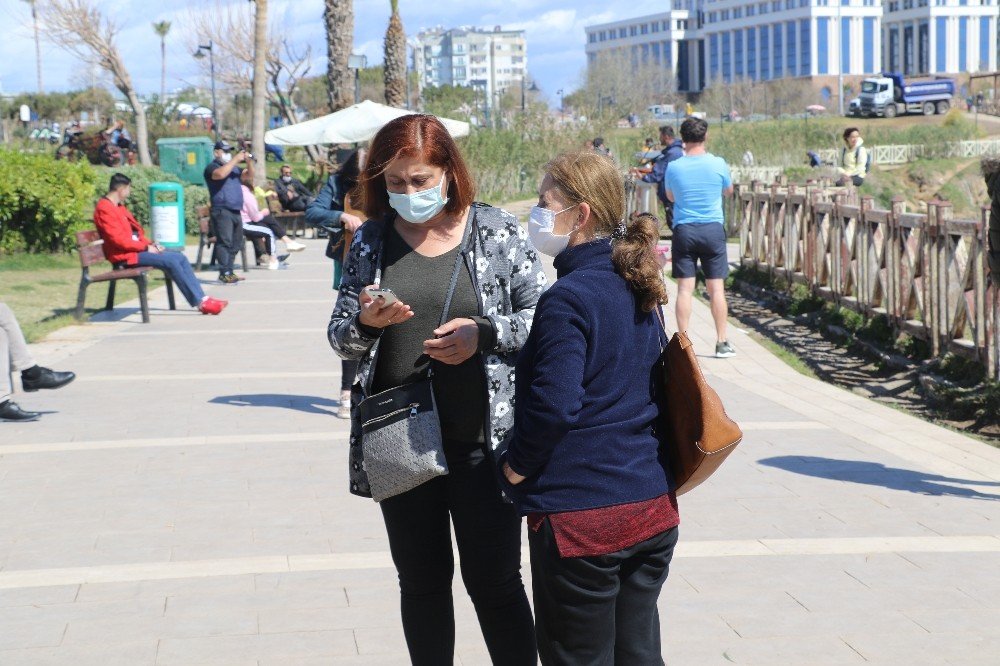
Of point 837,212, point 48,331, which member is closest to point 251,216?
Result: point 48,331

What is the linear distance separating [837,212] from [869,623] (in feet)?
27.7

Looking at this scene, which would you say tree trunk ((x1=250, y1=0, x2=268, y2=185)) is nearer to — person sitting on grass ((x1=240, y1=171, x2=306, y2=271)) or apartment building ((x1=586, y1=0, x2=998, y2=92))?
person sitting on grass ((x1=240, y1=171, x2=306, y2=271))

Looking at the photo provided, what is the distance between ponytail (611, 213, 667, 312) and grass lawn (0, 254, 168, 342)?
9205 mm

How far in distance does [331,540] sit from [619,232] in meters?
2.75

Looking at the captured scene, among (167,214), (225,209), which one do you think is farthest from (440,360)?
(167,214)

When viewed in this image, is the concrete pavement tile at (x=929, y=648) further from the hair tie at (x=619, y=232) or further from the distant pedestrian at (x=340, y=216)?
the distant pedestrian at (x=340, y=216)

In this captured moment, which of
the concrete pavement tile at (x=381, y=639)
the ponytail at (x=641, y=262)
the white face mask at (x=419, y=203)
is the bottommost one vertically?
the concrete pavement tile at (x=381, y=639)

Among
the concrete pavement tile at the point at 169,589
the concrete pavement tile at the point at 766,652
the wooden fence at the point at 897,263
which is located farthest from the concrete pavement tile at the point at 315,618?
the wooden fence at the point at 897,263

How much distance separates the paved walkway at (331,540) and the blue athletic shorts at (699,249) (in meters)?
1.23

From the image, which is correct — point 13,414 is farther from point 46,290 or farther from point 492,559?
point 46,290

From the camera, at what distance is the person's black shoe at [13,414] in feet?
24.8

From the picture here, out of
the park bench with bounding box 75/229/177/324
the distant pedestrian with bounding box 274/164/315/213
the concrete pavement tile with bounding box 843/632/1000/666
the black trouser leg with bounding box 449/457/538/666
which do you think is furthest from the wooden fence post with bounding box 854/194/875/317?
the distant pedestrian with bounding box 274/164/315/213

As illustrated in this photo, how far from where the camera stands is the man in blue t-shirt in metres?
9.35

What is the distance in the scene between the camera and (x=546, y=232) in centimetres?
290
